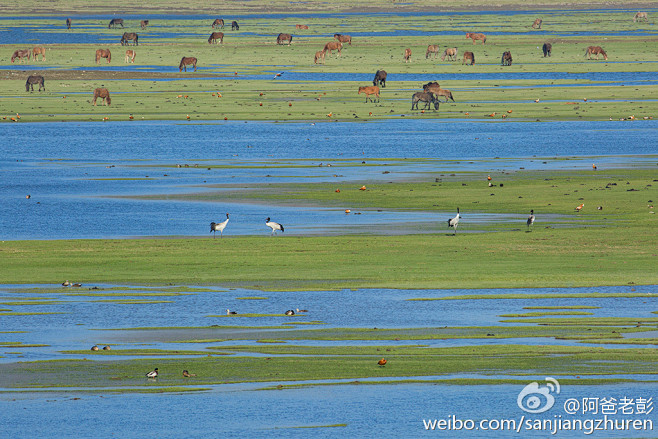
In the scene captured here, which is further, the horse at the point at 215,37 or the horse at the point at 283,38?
the horse at the point at 215,37

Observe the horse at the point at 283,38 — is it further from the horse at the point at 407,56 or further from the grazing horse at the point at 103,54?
the grazing horse at the point at 103,54

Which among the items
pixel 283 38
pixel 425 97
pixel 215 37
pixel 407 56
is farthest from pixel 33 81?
pixel 283 38

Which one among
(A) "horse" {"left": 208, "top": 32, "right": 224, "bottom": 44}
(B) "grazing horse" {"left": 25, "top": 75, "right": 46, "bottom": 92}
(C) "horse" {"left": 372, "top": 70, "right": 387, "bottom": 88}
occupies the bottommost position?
(C) "horse" {"left": 372, "top": 70, "right": 387, "bottom": 88}

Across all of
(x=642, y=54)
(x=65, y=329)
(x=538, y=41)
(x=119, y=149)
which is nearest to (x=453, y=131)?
(x=119, y=149)

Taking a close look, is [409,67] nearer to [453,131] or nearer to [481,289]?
[453,131]

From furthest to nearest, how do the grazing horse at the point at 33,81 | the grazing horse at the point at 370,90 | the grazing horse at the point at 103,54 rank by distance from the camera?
1. the grazing horse at the point at 103,54
2. the grazing horse at the point at 33,81
3. the grazing horse at the point at 370,90

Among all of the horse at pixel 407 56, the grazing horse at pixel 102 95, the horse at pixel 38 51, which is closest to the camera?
the grazing horse at pixel 102 95

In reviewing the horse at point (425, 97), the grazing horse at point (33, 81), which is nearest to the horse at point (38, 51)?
the grazing horse at point (33, 81)

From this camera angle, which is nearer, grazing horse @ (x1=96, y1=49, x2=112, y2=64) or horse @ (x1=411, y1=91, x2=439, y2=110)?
horse @ (x1=411, y1=91, x2=439, y2=110)

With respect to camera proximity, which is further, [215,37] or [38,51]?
[215,37]

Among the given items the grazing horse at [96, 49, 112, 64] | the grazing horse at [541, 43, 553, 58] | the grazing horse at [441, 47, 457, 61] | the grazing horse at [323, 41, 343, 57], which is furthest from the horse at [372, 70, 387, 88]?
the grazing horse at [96, 49, 112, 64]

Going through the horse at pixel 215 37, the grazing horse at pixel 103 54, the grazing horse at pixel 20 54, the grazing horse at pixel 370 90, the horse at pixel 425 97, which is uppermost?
the horse at pixel 215 37

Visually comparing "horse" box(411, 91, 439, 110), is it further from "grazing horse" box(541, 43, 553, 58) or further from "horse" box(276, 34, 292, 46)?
"horse" box(276, 34, 292, 46)

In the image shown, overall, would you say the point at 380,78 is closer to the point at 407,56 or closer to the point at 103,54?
the point at 407,56
